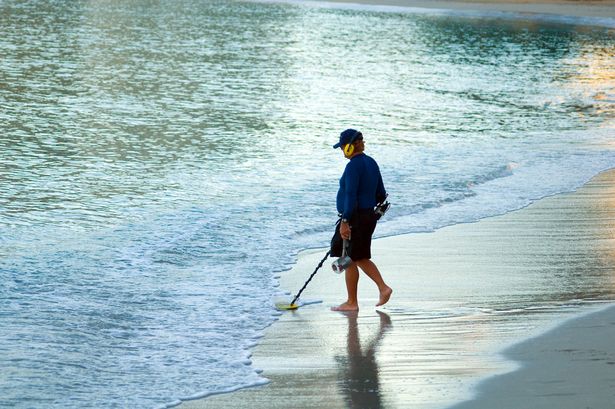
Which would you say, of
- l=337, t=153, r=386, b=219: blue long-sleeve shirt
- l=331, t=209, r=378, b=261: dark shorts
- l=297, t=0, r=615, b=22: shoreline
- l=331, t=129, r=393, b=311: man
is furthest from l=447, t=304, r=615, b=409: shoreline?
l=297, t=0, r=615, b=22: shoreline

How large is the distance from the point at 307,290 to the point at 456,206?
4432 mm

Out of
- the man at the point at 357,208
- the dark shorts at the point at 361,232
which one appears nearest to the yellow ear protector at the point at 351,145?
the man at the point at 357,208

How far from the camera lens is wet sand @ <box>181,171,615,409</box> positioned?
20.9 feet

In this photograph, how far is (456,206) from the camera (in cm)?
1305

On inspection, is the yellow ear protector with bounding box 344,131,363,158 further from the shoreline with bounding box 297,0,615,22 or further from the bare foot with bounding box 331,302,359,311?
the shoreline with bounding box 297,0,615,22

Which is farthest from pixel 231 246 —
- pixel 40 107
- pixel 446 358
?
pixel 40 107

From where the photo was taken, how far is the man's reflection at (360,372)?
6.25 metres

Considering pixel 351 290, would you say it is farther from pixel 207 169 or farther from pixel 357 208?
pixel 207 169

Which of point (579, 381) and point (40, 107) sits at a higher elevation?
point (579, 381)

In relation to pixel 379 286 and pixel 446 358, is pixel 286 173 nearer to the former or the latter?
pixel 379 286

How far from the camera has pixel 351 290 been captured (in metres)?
8.29

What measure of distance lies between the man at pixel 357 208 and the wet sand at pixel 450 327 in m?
0.21

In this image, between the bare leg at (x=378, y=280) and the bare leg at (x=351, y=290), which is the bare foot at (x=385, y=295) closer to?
the bare leg at (x=378, y=280)

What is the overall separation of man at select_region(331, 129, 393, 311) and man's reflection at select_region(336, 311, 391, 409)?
20.9 inches
